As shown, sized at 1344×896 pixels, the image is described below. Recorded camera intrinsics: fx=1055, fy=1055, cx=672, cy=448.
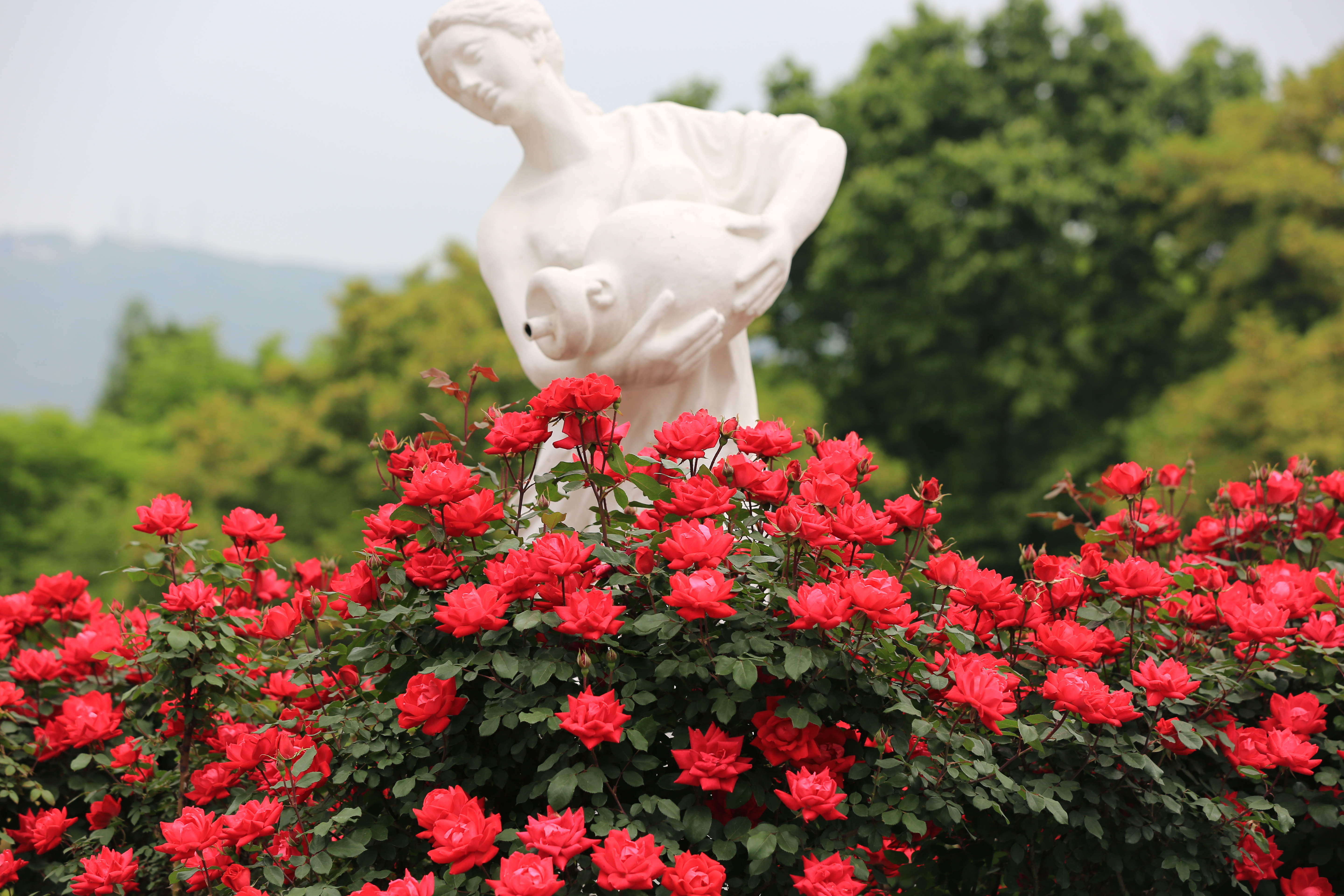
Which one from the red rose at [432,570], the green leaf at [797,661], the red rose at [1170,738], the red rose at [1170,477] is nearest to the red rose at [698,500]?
the green leaf at [797,661]

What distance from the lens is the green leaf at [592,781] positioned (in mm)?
1627

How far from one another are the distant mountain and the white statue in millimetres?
113078

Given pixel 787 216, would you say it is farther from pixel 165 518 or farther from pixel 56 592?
pixel 56 592

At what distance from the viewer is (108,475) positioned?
2520cm

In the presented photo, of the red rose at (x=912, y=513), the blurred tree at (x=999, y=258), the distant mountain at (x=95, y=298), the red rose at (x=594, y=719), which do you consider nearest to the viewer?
the red rose at (x=594, y=719)

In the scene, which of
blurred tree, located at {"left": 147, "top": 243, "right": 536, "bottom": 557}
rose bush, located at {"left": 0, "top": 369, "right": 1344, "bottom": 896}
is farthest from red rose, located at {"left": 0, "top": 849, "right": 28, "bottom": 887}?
blurred tree, located at {"left": 147, "top": 243, "right": 536, "bottom": 557}

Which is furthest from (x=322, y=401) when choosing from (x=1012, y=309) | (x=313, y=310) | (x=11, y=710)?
(x=313, y=310)

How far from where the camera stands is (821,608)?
166 centimetres

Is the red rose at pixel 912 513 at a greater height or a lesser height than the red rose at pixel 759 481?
lesser

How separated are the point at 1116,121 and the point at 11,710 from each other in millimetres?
16693

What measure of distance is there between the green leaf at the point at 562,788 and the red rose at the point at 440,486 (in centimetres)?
50

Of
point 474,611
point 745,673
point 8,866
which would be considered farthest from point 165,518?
point 745,673

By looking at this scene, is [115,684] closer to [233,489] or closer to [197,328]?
[233,489]

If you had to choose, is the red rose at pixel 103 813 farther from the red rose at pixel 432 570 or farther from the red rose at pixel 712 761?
the red rose at pixel 712 761
